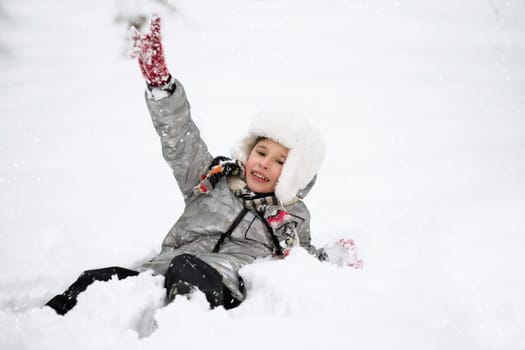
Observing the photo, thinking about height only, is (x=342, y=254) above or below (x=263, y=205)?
below

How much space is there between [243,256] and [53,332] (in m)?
0.85

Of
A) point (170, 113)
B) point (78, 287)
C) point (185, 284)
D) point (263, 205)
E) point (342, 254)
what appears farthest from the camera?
point (342, 254)

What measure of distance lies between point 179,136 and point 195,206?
345mm

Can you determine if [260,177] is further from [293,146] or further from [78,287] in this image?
[78,287]

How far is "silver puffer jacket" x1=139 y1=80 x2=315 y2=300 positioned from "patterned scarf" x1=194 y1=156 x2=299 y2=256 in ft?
0.11

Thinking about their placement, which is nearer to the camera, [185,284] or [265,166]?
[185,284]

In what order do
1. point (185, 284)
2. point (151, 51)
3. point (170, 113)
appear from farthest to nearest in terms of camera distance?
point (170, 113), point (151, 51), point (185, 284)

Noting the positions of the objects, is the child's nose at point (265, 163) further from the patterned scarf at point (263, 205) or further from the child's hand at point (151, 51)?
the child's hand at point (151, 51)

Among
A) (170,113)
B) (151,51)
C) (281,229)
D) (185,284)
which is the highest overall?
(151,51)

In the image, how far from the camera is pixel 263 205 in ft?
6.24

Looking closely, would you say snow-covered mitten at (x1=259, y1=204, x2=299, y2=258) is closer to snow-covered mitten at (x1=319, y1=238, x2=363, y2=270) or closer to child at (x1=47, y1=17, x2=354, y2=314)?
child at (x1=47, y1=17, x2=354, y2=314)

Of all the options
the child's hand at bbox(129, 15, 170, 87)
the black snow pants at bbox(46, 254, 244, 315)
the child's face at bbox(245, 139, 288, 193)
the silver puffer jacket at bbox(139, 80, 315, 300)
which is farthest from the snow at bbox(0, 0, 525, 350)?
the child's face at bbox(245, 139, 288, 193)

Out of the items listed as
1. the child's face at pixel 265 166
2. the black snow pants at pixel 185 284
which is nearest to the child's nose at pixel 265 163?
the child's face at pixel 265 166

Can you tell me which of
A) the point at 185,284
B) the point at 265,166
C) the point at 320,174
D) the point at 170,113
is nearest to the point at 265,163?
the point at 265,166
